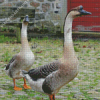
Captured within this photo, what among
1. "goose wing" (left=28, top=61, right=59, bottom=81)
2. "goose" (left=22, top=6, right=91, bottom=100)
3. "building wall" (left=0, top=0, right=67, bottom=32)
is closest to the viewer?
"goose" (left=22, top=6, right=91, bottom=100)

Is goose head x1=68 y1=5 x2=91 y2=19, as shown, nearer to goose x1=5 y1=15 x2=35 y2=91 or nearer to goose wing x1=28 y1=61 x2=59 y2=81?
goose wing x1=28 y1=61 x2=59 y2=81

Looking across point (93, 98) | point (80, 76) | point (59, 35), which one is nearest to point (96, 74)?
point (80, 76)

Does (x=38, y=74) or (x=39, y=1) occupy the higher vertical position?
(x=39, y=1)

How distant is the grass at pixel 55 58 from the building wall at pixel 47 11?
0.83 metres

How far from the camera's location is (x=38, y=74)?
3611 mm

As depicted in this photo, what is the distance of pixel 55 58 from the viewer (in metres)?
7.60

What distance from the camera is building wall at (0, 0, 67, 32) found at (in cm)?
1121

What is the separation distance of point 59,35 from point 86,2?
1.94m

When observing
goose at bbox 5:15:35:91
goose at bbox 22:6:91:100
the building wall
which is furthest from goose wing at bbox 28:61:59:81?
the building wall

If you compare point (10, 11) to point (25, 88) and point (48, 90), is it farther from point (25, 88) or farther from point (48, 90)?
point (48, 90)

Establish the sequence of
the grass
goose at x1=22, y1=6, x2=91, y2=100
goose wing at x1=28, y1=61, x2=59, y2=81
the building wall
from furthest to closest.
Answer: the building wall, the grass, goose wing at x1=28, y1=61, x2=59, y2=81, goose at x1=22, y1=6, x2=91, y2=100

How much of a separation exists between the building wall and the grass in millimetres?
825

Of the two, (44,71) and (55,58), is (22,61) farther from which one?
(55,58)

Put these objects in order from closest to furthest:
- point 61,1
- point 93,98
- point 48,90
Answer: point 48,90 < point 93,98 < point 61,1
